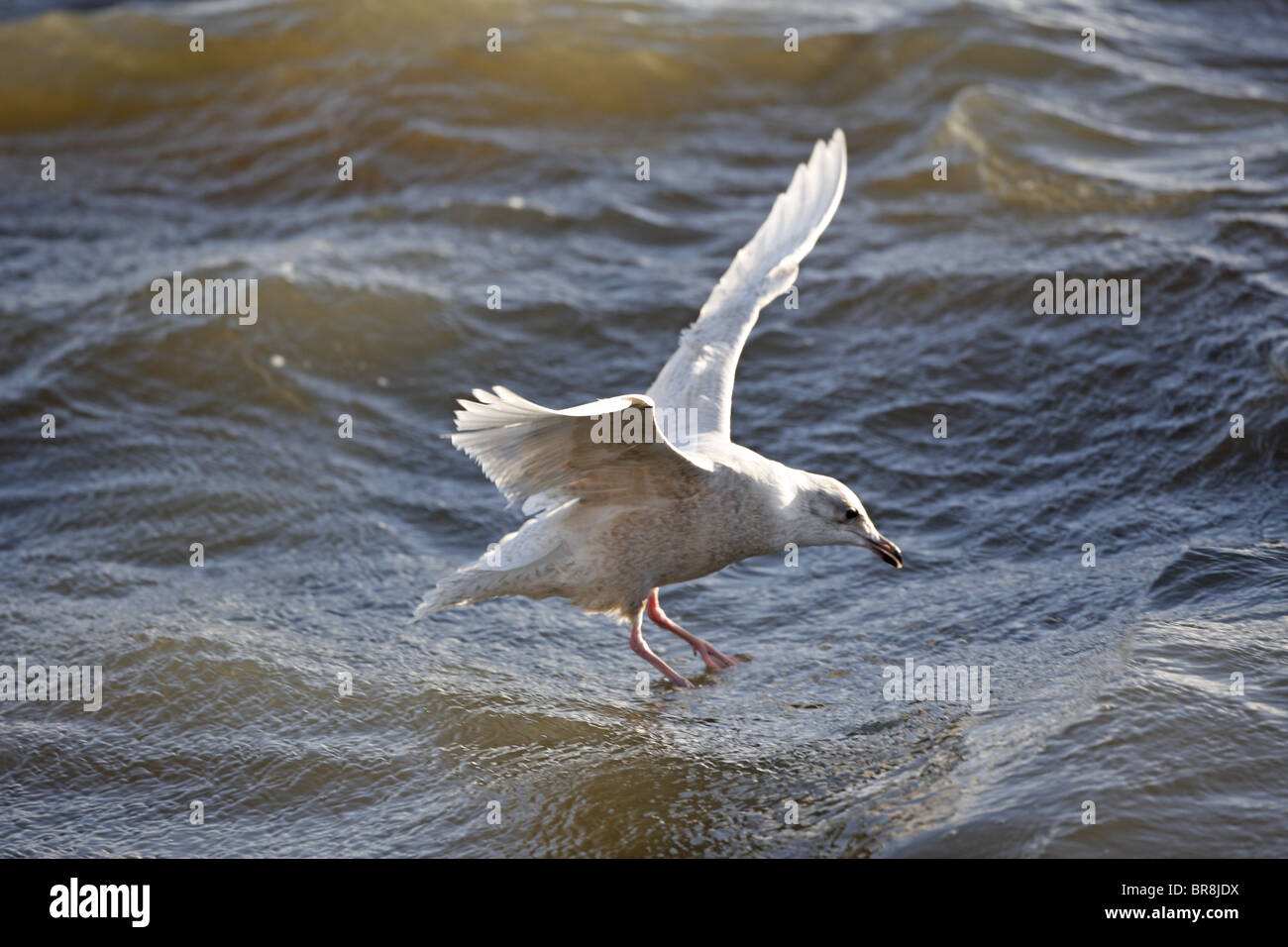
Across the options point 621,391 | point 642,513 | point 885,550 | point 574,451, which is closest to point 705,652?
point 642,513

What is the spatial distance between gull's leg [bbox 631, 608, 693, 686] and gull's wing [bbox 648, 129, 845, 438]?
0.92 meters

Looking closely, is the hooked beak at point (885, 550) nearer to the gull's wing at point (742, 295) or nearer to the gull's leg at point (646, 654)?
the gull's wing at point (742, 295)

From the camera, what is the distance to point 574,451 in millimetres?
5062

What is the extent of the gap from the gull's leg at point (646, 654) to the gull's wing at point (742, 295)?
92 cm

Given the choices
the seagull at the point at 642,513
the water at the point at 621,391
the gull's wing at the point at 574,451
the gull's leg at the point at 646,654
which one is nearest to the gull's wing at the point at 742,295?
the seagull at the point at 642,513

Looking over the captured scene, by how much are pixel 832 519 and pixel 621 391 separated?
288cm

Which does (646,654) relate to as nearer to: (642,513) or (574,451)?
(642,513)

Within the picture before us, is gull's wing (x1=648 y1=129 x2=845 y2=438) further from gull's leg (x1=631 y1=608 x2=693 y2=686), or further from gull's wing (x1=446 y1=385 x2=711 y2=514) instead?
gull's leg (x1=631 y1=608 x2=693 y2=686)

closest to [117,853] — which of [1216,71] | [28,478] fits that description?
[28,478]

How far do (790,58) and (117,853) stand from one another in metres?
9.82

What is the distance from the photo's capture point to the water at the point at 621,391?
480 cm

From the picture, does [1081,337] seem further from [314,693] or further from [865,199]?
[314,693]

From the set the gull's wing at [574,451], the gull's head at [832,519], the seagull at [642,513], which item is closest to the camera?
the gull's wing at [574,451]

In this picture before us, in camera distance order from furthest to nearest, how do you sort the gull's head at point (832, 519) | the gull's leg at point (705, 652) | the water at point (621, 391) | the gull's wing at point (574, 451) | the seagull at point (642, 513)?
the gull's leg at point (705, 652)
the gull's head at point (832, 519)
the seagull at point (642, 513)
the water at point (621, 391)
the gull's wing at point (574, 451)
